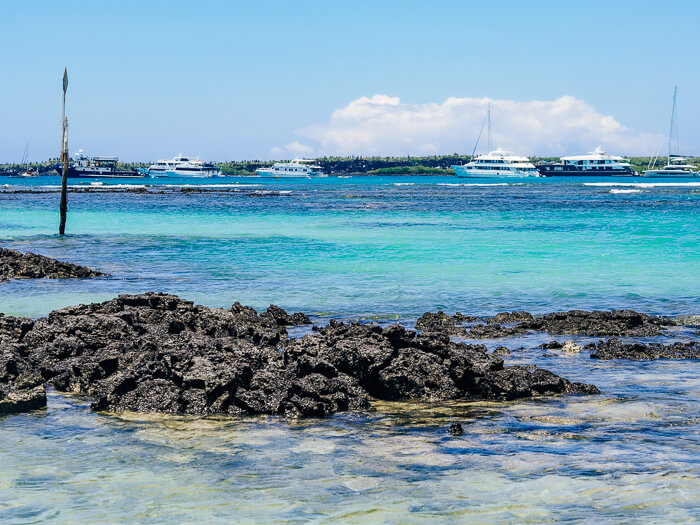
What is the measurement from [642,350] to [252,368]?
22.2 ft

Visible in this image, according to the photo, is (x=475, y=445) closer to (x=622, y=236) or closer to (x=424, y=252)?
(x=424, y=252)

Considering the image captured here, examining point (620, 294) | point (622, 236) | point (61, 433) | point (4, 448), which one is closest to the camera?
point (4, 448)

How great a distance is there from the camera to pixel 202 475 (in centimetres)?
795

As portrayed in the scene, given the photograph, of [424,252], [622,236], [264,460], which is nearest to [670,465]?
[264,460]

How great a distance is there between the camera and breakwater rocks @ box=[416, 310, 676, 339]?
1540 centimetres

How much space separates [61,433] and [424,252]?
2467cm

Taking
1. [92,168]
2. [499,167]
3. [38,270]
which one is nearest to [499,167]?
[499,167]

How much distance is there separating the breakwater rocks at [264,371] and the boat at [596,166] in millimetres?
188273

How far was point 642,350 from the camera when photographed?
13.5 m

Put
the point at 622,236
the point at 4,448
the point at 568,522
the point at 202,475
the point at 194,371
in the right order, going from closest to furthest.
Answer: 1. the point at 568,522
2. the point at 202,475
3. the point at 4,448
4. the point at 194,371
5. the point at 622,236

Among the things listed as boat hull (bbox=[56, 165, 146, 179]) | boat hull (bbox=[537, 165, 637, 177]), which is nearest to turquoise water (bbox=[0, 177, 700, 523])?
boat hull (bbox=[56, 165, 146, 179])

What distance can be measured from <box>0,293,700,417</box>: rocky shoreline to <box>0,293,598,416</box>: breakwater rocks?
1 cm

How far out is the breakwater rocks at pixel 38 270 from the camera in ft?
78.2

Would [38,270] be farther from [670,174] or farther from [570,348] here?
[670,174]
